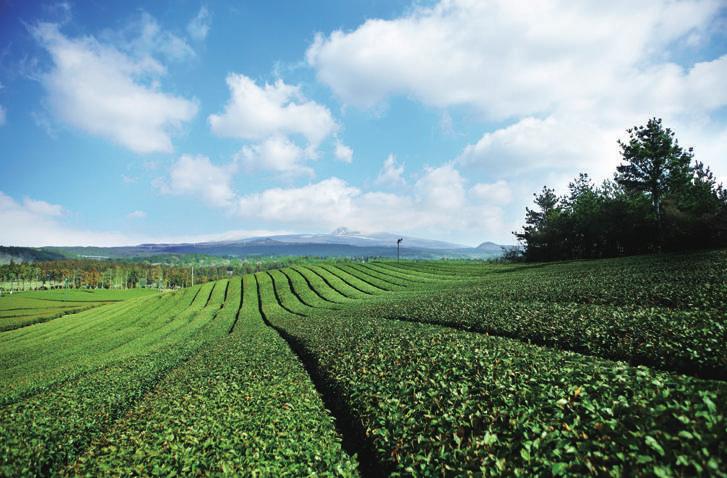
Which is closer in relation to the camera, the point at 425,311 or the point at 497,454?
the point at 497,454

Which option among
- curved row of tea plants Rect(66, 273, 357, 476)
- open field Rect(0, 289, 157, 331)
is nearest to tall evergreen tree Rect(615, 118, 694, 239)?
curved row of tea plants Rect(66, 273, 357, 476)

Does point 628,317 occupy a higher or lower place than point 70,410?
higher

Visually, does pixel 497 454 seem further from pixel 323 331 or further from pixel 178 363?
pixel 178 363

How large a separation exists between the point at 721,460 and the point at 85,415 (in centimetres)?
1896

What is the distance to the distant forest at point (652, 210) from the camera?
179 feet

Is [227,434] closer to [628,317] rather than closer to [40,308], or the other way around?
[628,317]

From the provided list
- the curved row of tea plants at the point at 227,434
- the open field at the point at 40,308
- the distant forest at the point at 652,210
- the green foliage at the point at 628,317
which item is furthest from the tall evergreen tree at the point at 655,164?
the open field at the point at 40,308

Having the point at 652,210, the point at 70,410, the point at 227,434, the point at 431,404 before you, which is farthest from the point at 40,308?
the point at 652,210

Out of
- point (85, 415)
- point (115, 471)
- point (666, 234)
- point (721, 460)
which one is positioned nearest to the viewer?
point (721, 460)

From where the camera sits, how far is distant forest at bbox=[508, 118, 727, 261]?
179 ft

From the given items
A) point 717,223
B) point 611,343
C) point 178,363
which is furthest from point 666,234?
point 178,363

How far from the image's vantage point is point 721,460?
16.9 feet

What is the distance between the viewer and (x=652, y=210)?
65.4 m

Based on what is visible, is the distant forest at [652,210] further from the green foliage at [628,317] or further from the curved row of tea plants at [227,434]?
the curved row of tea plants at [227,434]
